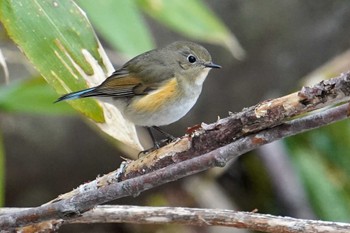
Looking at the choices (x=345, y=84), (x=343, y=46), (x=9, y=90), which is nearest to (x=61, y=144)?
(x=9, y=90)

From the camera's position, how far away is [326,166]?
8.88 feet

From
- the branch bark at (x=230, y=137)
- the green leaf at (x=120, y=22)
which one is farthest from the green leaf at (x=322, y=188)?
the branch bark at (x=230, y=137)

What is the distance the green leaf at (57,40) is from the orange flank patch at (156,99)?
0.38 metres

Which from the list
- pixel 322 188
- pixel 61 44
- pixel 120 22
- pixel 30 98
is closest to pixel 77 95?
pixel 61 44

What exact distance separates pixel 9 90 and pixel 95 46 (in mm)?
776

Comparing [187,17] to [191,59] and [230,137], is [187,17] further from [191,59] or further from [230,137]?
[230,137]

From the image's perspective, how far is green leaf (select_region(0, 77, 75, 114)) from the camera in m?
1.98

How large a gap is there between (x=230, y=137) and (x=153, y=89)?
Answer: 769 mm

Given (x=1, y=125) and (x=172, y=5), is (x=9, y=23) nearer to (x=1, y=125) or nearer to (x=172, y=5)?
(x=172, y=5)

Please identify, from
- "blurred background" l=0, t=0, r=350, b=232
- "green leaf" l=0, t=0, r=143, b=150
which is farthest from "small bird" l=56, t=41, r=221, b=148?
"blurred background" l=0, t=0, r=350, b=232

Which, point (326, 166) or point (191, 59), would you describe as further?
point (326, 166)

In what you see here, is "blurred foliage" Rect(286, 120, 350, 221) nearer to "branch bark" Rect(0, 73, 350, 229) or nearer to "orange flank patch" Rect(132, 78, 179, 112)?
"orange flank patch" Rect(132, 78, 179, 112)

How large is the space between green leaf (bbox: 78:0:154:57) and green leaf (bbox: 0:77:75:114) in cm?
38

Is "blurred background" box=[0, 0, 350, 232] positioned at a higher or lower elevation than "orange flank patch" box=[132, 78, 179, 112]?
higher
